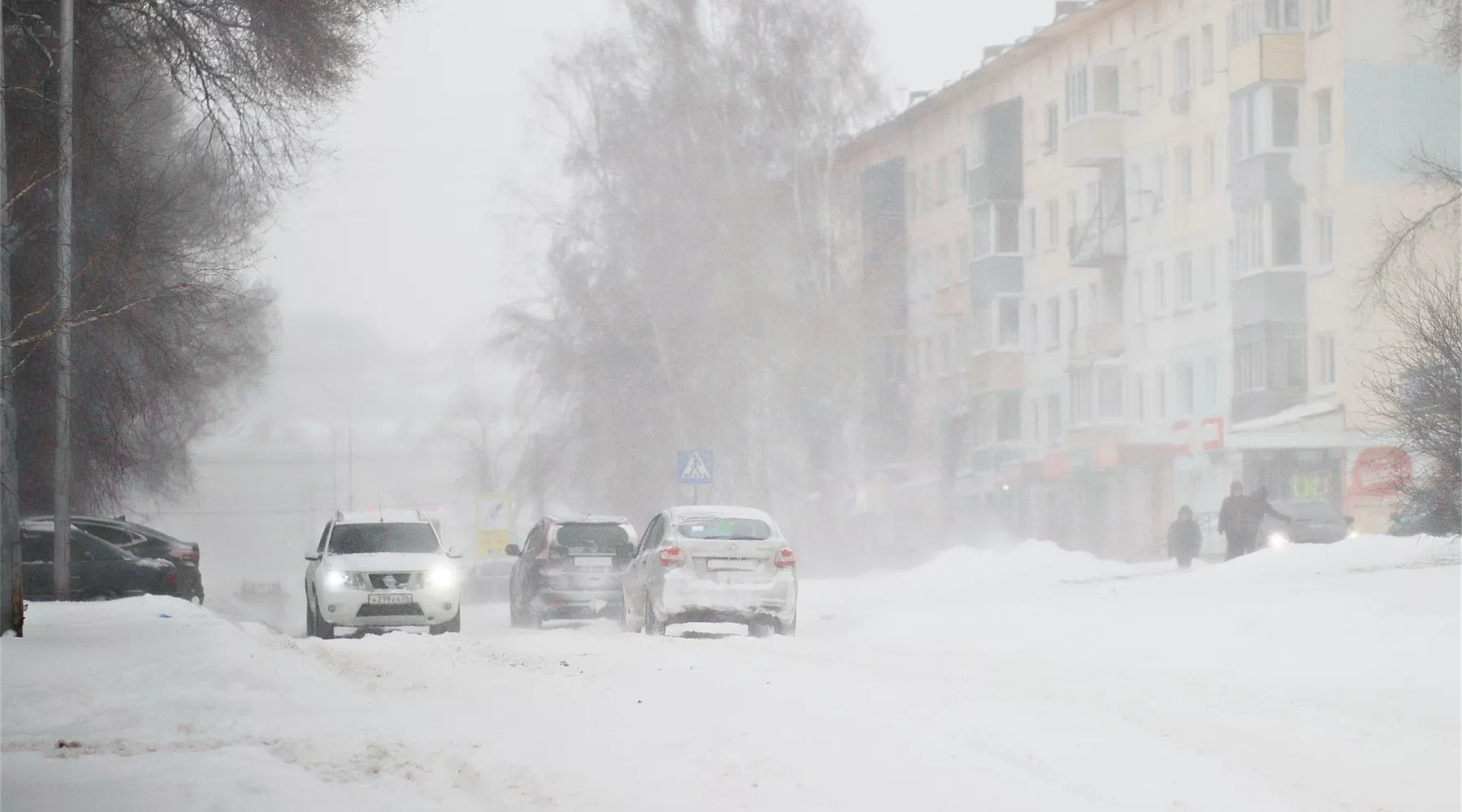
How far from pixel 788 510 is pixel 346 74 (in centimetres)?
3701

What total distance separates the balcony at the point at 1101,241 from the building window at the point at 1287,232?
9.91 meters

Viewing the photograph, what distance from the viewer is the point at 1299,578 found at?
25.2 meters

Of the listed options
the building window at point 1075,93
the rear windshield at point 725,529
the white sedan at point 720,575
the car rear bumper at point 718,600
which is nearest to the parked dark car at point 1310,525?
the rear windshield at point 725,529

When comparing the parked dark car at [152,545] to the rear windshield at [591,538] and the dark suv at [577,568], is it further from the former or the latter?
the rear windshield at [591,538]

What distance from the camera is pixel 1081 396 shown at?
63.5 meters

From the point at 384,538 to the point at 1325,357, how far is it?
30.2 metres

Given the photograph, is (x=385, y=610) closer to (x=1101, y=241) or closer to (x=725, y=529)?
(x=725, y=529)

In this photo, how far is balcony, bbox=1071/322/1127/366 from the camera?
61.4 meters

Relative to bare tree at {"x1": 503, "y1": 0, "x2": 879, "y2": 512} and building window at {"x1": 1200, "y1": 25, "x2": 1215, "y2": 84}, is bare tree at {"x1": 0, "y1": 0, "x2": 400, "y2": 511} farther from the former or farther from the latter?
building window at {"x1": 1200, "y1": 25, "x2": 1215, "y2": 84}

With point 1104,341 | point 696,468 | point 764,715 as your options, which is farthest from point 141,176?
point 1104,341

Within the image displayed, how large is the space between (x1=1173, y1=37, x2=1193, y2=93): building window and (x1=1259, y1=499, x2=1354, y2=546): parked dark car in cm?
1753

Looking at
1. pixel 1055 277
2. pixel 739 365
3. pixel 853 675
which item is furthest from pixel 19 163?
pixel 1055 277

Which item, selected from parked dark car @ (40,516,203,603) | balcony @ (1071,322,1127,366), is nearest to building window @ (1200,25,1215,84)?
balcony @ (1071,322,1127,366)

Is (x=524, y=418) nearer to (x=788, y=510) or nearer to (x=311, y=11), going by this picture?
(x=788, y=510)
